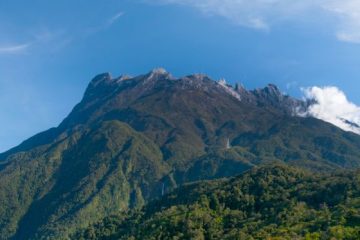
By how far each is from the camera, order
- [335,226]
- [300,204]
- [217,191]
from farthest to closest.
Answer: [217,191]
[300,204]
[335,226]

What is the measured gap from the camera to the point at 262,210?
13700 centimetres

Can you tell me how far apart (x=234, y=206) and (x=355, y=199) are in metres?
33.0

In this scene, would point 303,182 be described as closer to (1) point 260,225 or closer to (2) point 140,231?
(1) point 260,225

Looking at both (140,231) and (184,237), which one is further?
(140,231)

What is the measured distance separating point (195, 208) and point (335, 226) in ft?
153

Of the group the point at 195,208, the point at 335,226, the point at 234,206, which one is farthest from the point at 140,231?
the point at 335,226

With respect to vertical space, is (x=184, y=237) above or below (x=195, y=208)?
below

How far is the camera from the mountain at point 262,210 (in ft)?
359

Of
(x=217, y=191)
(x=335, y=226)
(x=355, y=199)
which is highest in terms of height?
(x=217, y=191)

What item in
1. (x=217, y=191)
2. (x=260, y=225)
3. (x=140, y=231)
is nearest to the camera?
(x=260, y=225)

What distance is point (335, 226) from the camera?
341ft

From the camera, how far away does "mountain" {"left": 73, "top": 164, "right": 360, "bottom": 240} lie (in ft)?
359

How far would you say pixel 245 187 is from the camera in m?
151

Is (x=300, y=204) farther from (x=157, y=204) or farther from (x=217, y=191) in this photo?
(x=157, y=204)
